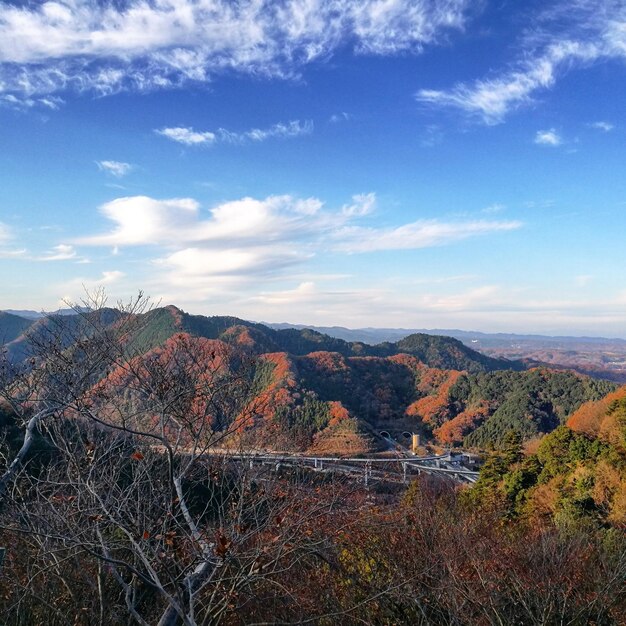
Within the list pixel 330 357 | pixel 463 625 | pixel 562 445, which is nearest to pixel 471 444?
pixel 330 357

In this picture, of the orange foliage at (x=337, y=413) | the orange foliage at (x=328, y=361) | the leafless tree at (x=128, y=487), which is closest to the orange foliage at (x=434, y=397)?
the orange foliage at (x=328, y=361)

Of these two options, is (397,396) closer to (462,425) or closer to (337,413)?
(462,425)

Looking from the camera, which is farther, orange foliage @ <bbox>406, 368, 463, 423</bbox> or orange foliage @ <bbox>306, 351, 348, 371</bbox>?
orange foliage @ <bbox>306, 351, 348, 371</bbox>

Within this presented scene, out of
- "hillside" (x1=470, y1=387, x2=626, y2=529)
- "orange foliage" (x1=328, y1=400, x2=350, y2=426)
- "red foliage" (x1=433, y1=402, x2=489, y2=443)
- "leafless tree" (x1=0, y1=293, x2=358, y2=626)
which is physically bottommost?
"red foliage" (x1=433, y1=402, x2=489, y2=443)

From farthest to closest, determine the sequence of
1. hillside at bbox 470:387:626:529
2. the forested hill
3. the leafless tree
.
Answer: the forested hill
hillside at bbox 470:387:626:529
the leafless tree

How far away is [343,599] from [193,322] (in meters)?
52.8

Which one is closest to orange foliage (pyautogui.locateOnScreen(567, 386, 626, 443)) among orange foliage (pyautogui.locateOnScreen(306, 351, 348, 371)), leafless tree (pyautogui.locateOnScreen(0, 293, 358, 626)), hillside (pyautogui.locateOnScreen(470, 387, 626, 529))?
hillside (pyautogui.locateOnScreen(470, 387, 626, 529))

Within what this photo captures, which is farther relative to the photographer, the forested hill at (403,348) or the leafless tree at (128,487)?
the forested hill at (403,348)

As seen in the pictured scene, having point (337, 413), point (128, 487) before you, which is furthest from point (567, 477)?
point (337, 413)

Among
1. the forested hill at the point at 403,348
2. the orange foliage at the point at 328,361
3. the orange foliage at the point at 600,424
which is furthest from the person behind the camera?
the forested hill at the point at 403,348

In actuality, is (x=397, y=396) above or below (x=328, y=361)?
below

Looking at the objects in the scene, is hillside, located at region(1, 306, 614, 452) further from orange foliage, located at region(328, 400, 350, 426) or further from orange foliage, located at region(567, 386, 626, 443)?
orange foliage, located at region(567, 386, 626, 443)

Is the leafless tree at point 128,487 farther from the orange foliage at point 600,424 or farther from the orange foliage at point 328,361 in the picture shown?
the orange foliage at point 328,361

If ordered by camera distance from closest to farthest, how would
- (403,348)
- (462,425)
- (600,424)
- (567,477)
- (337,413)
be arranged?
(567,477) → (600,424) → (337,413) → (462,425) → (403,348)
